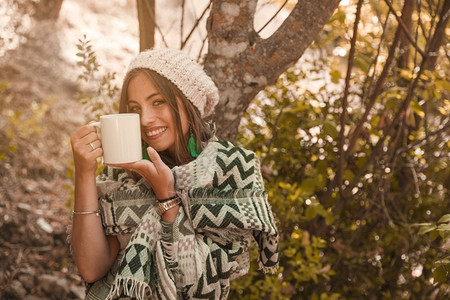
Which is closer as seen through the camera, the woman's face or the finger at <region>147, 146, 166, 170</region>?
the finger at <region>147, 146, 166, 170</region>

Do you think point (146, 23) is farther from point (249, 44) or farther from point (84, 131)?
point (84, 131)

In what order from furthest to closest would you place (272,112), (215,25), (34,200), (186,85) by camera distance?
1. (34,200)
2. (272,112)
3. (215,25)
4. (186,85)

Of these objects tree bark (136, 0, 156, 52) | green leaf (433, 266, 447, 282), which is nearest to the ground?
tree bark (136, 0, 156, 52)

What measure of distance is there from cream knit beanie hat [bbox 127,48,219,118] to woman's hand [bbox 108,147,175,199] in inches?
13.1

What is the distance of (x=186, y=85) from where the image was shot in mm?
1870

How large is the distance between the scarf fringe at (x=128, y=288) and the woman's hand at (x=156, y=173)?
0.29 m

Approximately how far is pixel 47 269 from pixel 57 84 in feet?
8.82

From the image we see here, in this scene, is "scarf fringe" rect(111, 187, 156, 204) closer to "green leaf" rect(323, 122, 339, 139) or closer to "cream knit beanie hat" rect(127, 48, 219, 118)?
"cream knit beanie hat" rect(127, 48, 219, 118)

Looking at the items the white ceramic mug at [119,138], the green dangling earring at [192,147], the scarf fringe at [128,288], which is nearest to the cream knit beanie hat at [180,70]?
the green dangling earring at [192,147]

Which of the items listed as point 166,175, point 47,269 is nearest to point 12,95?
point 47,269

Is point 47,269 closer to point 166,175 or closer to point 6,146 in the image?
point 6,146

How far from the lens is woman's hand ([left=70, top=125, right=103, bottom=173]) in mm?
1605

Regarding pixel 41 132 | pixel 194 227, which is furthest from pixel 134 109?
pixel 41 132

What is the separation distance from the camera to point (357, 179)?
9.27 feet
